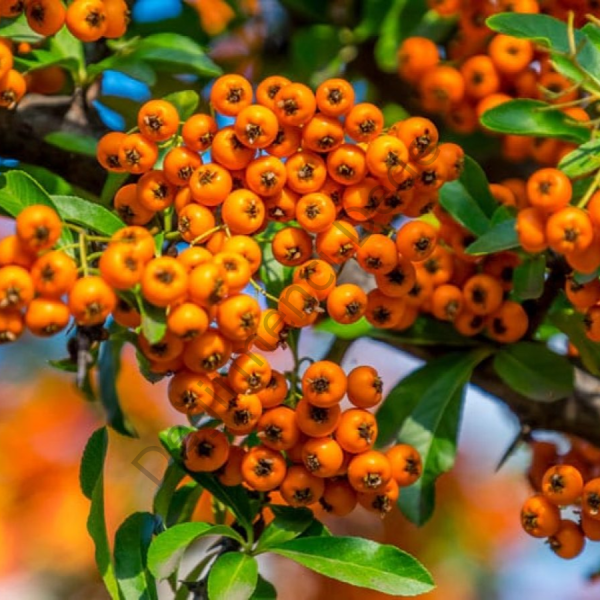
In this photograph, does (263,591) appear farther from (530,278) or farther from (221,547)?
(530,278)

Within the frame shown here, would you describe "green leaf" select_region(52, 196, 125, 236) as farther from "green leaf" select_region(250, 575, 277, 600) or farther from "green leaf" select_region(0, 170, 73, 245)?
"green leaf" select_region(250, 575, 277, 600)

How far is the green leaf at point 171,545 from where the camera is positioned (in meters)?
1.87

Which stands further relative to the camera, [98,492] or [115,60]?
[115,60]

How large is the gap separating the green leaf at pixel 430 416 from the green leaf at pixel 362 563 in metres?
0.40

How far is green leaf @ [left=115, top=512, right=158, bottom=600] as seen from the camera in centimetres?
200

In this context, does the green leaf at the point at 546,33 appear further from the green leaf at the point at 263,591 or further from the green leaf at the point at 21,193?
the green leaf at the point at 263,591

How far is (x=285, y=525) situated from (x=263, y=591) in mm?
122

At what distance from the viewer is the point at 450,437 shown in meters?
2.45

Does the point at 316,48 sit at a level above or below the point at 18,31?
below

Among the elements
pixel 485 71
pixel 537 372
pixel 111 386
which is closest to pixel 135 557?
pixel 111 386

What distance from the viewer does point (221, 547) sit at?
2123 mm

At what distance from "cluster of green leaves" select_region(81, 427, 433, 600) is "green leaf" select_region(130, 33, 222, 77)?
2.60ft

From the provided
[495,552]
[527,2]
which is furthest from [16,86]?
[495,552]

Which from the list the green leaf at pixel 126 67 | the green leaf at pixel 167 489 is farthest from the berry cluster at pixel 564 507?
the green leaf at pixel 126 67
